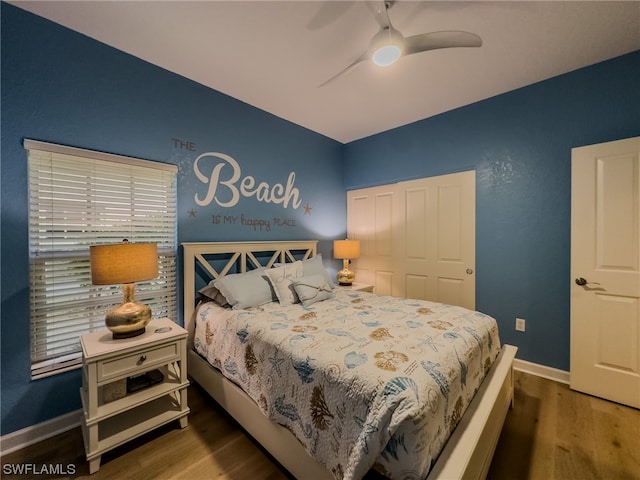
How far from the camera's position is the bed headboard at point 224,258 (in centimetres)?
232

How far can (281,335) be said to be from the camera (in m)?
1.58

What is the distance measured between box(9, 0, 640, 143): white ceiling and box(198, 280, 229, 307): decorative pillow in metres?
1.90

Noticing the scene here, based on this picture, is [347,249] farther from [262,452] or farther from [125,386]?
[125,386]

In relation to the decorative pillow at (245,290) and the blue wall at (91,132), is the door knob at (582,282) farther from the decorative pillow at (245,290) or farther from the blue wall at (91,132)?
the blue wall at (91,132)

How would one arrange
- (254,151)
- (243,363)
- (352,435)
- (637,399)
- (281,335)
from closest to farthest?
(352,435) → (281,335) → (243,363) → (637,399) → (254,151)

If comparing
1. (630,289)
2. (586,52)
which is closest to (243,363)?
(630,289)

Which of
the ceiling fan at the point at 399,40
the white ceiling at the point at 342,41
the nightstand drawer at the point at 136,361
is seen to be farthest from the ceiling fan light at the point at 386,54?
the nightstand drawer at the point at 136,361

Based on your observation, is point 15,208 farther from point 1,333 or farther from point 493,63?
point 493,63

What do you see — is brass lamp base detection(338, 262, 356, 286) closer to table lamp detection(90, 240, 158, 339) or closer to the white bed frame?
the white bed frame

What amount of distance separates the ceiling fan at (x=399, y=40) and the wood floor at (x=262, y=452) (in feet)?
8.25

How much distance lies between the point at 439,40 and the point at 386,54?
0.32m

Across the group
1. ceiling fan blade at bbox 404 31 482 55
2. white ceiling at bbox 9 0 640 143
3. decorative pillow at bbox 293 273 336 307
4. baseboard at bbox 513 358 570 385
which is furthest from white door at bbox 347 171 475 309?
ceiling fan blade at bbox 404 31 482 55

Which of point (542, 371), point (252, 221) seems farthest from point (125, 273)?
point (542, 371)

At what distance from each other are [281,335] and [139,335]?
37.8 inches
